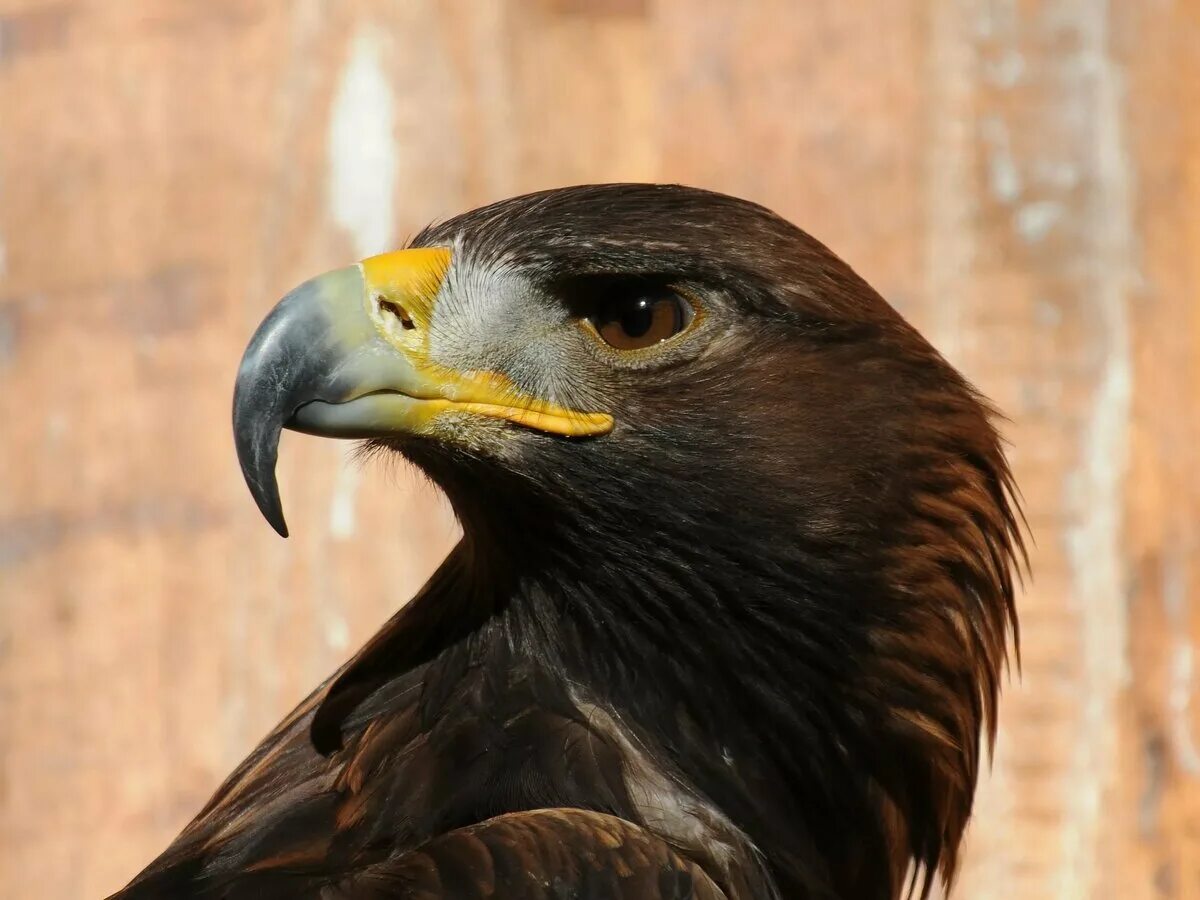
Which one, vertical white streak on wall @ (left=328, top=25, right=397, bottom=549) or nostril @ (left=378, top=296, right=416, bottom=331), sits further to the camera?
vertical white streak on wall @ (left=328, top=25, right=397, bottom=549)

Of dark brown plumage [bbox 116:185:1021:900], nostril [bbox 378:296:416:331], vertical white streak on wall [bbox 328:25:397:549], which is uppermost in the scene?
vertical white streak on wall [bbox 328:25:397:549]

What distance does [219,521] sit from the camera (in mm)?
3166

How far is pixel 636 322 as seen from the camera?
6.30ft

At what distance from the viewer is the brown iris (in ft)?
6.28

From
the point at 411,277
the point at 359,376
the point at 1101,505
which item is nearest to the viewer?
the point at 359,376

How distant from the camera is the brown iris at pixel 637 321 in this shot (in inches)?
75.4

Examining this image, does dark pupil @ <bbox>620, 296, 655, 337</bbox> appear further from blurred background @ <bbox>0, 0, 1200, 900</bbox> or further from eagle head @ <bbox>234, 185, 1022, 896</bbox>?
blurred background @ <bbox>0, 0, 1200, 900</bbox>

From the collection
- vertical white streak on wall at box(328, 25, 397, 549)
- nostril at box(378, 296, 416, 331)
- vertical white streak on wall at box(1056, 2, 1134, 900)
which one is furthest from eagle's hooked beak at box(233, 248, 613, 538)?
vertical white streak on wall at box(1056, 2, 1134, 900)

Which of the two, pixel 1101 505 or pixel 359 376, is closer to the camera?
pixel 359 376

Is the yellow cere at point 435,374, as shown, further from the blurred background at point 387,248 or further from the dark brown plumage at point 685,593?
the blurred background at point 387,248

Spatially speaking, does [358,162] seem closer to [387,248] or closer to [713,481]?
[387,248]

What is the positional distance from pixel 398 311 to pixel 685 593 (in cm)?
46

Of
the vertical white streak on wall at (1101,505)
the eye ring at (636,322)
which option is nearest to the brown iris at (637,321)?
the eye ring at (636,322)

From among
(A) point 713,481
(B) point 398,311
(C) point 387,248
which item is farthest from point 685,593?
(C) point 387,248
